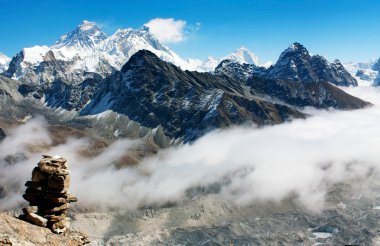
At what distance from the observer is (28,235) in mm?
45000

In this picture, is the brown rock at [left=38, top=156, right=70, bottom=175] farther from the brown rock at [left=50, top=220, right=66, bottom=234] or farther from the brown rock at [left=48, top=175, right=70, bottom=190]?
the brown rock at [left=50, top=220, right=66, bottom=234]

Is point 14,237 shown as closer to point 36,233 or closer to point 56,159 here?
point 36,233

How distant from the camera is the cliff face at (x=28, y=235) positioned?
42.0m

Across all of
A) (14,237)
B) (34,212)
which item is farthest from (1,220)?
(34,212)

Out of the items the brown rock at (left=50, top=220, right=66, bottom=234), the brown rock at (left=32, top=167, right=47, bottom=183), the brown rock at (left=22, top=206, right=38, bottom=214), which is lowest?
the brown rock at (left=50, top=220, right=66, bottom=234)

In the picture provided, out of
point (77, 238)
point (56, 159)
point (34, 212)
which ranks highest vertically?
point (56, 159)

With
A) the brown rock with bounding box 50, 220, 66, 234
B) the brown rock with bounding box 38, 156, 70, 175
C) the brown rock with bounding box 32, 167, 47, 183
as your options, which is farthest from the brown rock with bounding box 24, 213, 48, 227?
the brown rock with bounding box 38, 156, 70, 175

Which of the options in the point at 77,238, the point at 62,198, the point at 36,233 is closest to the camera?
the point at 36,233

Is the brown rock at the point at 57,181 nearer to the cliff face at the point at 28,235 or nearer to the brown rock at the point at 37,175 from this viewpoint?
the brown rock at the point at 37,175

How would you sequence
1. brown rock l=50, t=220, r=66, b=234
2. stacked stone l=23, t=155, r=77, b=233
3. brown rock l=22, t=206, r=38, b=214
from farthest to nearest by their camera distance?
stacked stone l=23, t=155, r=77, b=233 → brown rock l=50, t=220, r=66, b=234 → brown rock l=22, t=206, r=38, b=214

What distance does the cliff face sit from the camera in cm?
4200

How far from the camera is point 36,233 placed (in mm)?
46500

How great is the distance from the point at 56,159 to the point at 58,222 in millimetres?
7210

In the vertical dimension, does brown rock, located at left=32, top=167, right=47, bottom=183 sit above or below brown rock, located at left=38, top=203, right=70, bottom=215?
above
